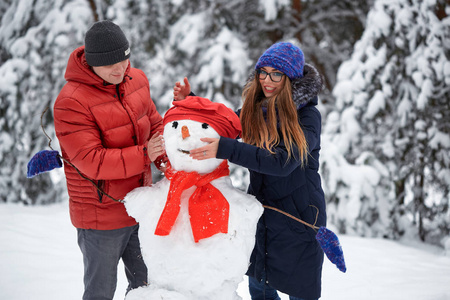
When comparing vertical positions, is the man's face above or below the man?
above

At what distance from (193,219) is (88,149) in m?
A: 0.61

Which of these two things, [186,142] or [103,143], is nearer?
[186,142]

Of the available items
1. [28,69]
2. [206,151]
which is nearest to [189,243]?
[206,151]

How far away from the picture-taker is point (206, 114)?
1824 millimetres

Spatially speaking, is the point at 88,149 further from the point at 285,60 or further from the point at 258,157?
the point at 285,60

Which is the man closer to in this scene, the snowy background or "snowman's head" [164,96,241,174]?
"snowman's head" [164,96,241,174]

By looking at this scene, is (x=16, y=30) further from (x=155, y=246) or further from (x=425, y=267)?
(x=425, y=267)

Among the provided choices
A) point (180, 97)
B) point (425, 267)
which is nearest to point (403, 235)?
point (425, 267)

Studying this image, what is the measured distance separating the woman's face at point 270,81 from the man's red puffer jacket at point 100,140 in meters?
0.69

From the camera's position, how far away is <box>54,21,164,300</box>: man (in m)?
1.79

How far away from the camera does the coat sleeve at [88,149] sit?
1781 millimetres

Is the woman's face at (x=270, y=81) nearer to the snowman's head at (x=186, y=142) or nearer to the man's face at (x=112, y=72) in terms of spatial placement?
the snowman's head at (x=186, y=142)

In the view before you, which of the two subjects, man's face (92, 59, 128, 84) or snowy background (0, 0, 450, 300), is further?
snowy background (0, 0, 450, 300)

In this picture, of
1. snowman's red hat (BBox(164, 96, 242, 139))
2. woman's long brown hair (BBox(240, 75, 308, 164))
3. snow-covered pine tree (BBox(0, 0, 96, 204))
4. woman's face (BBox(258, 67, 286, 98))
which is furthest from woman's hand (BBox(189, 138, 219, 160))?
snow-covered pine tree (BBox(0, 0, 96, 204))
